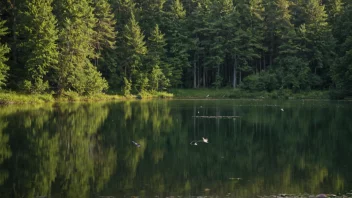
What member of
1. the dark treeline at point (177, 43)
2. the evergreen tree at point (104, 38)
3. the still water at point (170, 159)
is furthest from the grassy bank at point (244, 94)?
the still water at point (170, 159)

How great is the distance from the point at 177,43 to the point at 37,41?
3122 centimetres

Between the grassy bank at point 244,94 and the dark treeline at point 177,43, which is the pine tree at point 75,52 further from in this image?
the grassy bank at point 244,94

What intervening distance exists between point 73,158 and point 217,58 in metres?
57.3

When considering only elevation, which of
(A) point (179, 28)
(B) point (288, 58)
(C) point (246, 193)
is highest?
(A) point (179, 28)

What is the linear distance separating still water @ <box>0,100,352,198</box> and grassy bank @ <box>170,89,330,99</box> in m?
37.9

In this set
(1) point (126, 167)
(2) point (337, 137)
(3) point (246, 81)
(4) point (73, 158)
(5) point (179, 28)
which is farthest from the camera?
(5) point (179, 28)

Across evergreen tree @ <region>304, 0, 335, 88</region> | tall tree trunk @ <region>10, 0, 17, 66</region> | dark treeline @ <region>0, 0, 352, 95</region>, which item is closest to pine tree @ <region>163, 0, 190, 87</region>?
dark treeline @ <region>0, 0, 352, 95</region>

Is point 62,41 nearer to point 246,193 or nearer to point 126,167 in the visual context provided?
point 126,167

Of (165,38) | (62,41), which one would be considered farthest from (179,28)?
(62,41)

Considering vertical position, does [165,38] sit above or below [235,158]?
above

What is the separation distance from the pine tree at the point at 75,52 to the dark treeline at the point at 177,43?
0.42 feet

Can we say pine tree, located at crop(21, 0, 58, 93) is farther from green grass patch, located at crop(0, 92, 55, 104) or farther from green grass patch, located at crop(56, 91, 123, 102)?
green grass patch, located at crop(56, 91, 123, 102)

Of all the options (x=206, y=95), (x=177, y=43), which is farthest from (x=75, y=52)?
(x=177, y=43)

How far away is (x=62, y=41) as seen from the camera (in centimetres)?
5266
